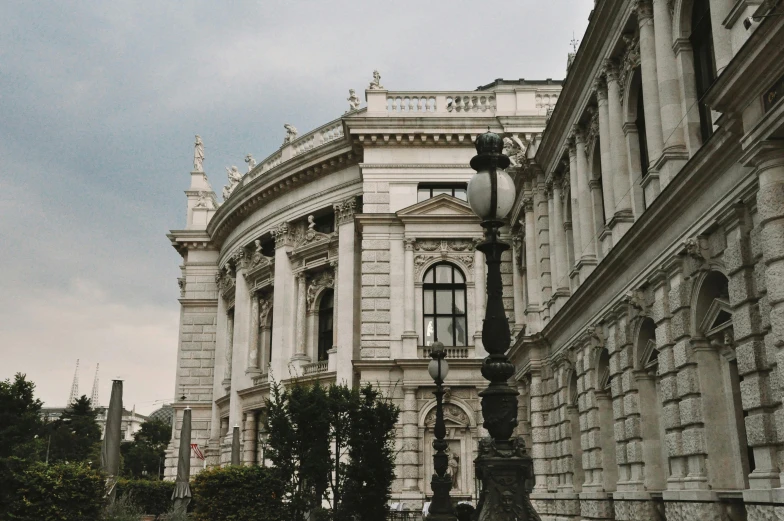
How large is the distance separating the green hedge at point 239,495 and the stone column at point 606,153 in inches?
449

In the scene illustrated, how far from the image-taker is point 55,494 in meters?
18.0

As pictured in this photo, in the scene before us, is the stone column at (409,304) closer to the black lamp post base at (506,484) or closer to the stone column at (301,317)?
the stone column at (301,317)

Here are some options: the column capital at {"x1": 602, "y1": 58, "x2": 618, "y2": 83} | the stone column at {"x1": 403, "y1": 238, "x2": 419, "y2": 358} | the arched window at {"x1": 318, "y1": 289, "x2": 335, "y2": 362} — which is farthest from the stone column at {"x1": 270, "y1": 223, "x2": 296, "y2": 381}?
the column capital at {"x1": 602, "y1": 58, "x2": 618, "y2": 83}

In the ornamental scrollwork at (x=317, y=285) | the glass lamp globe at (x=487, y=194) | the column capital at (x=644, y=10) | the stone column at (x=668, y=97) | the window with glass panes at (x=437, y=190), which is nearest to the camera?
the glass lamp globe at (x=487, y=194)

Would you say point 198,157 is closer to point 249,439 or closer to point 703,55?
point 249,439

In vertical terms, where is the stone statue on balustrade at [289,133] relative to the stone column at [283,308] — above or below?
above

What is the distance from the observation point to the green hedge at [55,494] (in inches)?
704

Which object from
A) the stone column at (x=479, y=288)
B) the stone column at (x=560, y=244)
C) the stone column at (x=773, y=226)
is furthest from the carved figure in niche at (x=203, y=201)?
the stone column at (x=773, y=226)

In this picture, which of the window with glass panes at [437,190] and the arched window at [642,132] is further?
the window with glass panes at [437,190]

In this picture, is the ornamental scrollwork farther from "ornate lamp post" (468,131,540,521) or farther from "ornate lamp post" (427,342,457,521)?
"ornate lamp post" (468,131,540,521)

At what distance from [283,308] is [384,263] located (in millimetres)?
7882

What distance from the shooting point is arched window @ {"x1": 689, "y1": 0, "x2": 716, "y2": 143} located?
15945 millimetres

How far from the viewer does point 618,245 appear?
18719mm

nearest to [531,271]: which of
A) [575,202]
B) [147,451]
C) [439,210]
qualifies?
[575,202]
